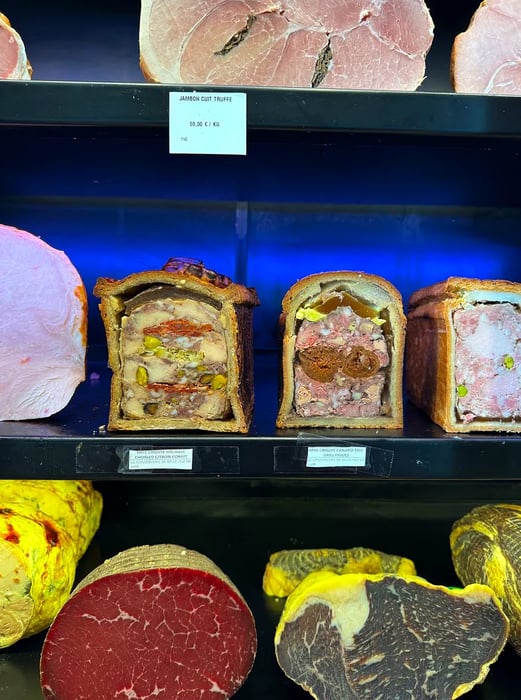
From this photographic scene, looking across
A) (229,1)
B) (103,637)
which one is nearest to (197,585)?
(103,637)

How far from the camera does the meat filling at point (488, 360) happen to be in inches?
42.3

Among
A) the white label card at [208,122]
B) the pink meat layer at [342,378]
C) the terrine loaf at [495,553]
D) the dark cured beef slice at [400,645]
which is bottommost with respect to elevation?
the dark cured beef slice at [400,645]

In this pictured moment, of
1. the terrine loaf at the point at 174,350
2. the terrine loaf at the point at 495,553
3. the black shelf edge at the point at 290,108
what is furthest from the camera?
the terrine loaf at the point at 495,553

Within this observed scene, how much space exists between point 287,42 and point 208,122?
0.86 ft

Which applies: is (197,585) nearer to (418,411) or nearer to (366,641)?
(366,641)

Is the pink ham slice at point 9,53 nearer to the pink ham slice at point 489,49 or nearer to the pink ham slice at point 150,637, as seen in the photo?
the pink ham slice at point 489,49

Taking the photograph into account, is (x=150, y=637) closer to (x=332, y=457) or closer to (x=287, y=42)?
(x=332, y=457)

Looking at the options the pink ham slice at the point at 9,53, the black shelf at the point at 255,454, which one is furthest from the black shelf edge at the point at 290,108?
the black shelf at the point at 255,454

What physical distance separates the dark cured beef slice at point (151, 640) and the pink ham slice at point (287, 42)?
919 millimetres

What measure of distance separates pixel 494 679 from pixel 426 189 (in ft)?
3.67

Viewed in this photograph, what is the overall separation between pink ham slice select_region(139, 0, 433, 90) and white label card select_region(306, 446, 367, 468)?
67 centimetres

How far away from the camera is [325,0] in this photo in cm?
104

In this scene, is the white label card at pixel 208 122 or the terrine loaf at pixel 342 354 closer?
the white label card at pixel 208 122

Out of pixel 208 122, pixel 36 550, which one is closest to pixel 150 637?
pixel 36 550
